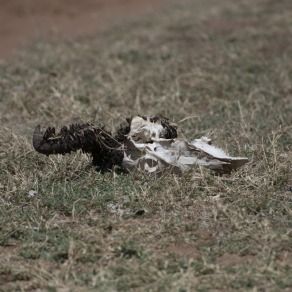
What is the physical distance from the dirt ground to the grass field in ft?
8.08

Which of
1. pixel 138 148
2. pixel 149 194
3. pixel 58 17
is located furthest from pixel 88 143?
pixel 58 17

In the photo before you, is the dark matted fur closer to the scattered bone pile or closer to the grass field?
the scattered bone pile

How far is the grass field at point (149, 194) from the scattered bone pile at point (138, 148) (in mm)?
90

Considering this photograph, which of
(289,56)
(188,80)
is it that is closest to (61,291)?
(188,80)

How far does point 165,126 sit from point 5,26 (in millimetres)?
6849

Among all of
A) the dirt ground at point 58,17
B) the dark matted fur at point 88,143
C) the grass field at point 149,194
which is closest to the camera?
the grass field at point 149,194

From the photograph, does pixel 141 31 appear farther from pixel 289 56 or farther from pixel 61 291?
pixel 61 291

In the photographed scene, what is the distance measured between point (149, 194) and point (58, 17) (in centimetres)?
789

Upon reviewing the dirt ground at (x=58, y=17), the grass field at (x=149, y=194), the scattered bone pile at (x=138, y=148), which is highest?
the scattered bone pile at (x=138, y=148)

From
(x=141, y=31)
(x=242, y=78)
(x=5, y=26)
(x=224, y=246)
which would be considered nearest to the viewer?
(x=224, y=246)

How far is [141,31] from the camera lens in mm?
9703

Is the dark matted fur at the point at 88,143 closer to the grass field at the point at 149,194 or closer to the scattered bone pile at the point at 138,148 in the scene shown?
the scattered bone pile at the point at 138,148

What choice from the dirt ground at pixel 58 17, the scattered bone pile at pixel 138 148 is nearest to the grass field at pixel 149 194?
the scattered bone pile at pixel 138 148

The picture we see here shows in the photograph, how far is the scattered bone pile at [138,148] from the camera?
4398 millimetres
